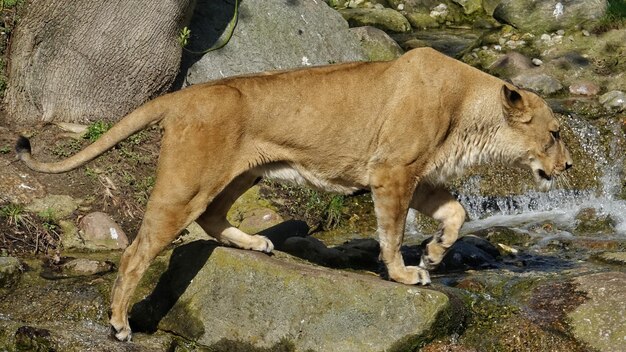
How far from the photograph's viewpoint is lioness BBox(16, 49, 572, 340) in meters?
8.05

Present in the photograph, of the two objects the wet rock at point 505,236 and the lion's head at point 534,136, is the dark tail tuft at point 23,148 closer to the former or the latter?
the lion's head at point 534,136

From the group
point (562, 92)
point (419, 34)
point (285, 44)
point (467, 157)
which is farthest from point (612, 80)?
point (467, 157)

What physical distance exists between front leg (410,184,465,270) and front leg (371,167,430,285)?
17.6 inches

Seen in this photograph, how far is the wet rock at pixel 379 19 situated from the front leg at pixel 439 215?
8168mm

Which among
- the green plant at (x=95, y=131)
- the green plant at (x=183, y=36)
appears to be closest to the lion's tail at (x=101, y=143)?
the green plant at (x=95, y=131)

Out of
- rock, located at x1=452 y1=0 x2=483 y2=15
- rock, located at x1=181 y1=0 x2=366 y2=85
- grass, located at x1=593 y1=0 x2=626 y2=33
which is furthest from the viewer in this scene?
rock, located at x1=452 y1=0 x2=483 y2=15

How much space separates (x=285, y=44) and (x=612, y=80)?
14.7 ft

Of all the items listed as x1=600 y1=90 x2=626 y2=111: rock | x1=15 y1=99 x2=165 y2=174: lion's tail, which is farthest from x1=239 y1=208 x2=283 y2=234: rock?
x1=600 y1=90 x2=626 y2=111: rock

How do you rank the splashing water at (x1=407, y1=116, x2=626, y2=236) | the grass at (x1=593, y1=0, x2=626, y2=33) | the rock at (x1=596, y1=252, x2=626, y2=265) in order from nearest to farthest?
the rock at (x1=596, y1=252, x2=626, y2=265) → the splashing water at (x1=407, y1=116, x2=626, y2=236) → the grass at (x1=593, y1=0, x2=626, y2=33)

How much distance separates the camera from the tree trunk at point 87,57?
38.3 feet

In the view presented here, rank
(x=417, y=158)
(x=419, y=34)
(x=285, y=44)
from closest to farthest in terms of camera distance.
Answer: (x=417, y=158), (x=285, y=44), (x=419, y=34)

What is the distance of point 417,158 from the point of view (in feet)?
28.1

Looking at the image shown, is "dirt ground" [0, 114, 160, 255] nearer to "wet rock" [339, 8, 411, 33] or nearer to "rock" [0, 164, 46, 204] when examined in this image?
"rock" [0, 164, 46, 204]

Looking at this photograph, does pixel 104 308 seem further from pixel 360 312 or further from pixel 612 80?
pixel 612 80
